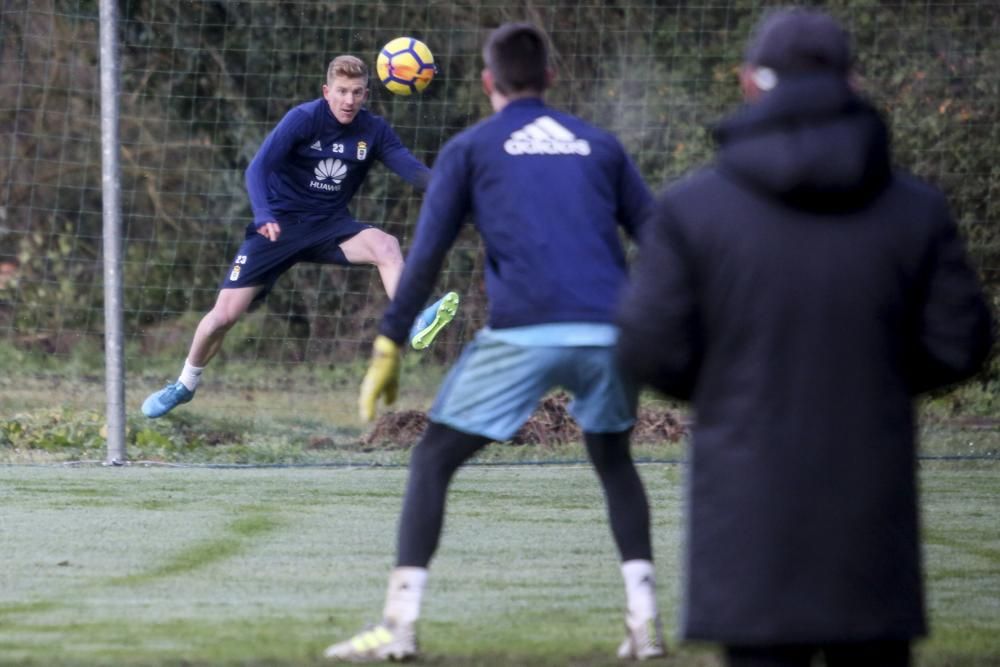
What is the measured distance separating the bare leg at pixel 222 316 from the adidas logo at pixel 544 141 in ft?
16.6

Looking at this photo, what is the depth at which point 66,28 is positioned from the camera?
13.9m

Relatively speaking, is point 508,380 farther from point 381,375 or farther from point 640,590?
point 640,590

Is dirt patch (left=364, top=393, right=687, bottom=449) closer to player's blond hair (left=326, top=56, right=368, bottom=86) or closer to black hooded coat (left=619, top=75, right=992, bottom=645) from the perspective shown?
player's blond hair (left=326, top=56, right=368, bottom=86)

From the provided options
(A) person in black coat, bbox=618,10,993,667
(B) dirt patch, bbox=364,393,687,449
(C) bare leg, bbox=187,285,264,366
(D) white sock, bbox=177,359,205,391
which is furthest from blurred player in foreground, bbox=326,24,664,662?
(B) dirt patch, bbox=364,393,687,449

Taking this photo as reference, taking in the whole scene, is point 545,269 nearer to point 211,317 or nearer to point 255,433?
point 211,317

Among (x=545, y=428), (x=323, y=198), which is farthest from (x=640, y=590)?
(x=545, y=428)

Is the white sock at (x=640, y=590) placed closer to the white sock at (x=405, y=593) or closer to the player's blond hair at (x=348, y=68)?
the white sock at (x=405, y=593)

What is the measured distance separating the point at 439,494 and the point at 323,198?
515 centimetres

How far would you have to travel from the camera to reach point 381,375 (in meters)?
4.39

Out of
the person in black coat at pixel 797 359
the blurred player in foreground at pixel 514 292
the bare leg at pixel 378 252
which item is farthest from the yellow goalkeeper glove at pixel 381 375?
the bare leg at pixel 378 252

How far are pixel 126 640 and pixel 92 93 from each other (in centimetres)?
1060

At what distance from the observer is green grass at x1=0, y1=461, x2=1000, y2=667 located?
471cm

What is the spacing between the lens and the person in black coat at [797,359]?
9.19 feet

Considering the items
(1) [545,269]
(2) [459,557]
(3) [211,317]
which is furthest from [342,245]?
(1) [545,269]
